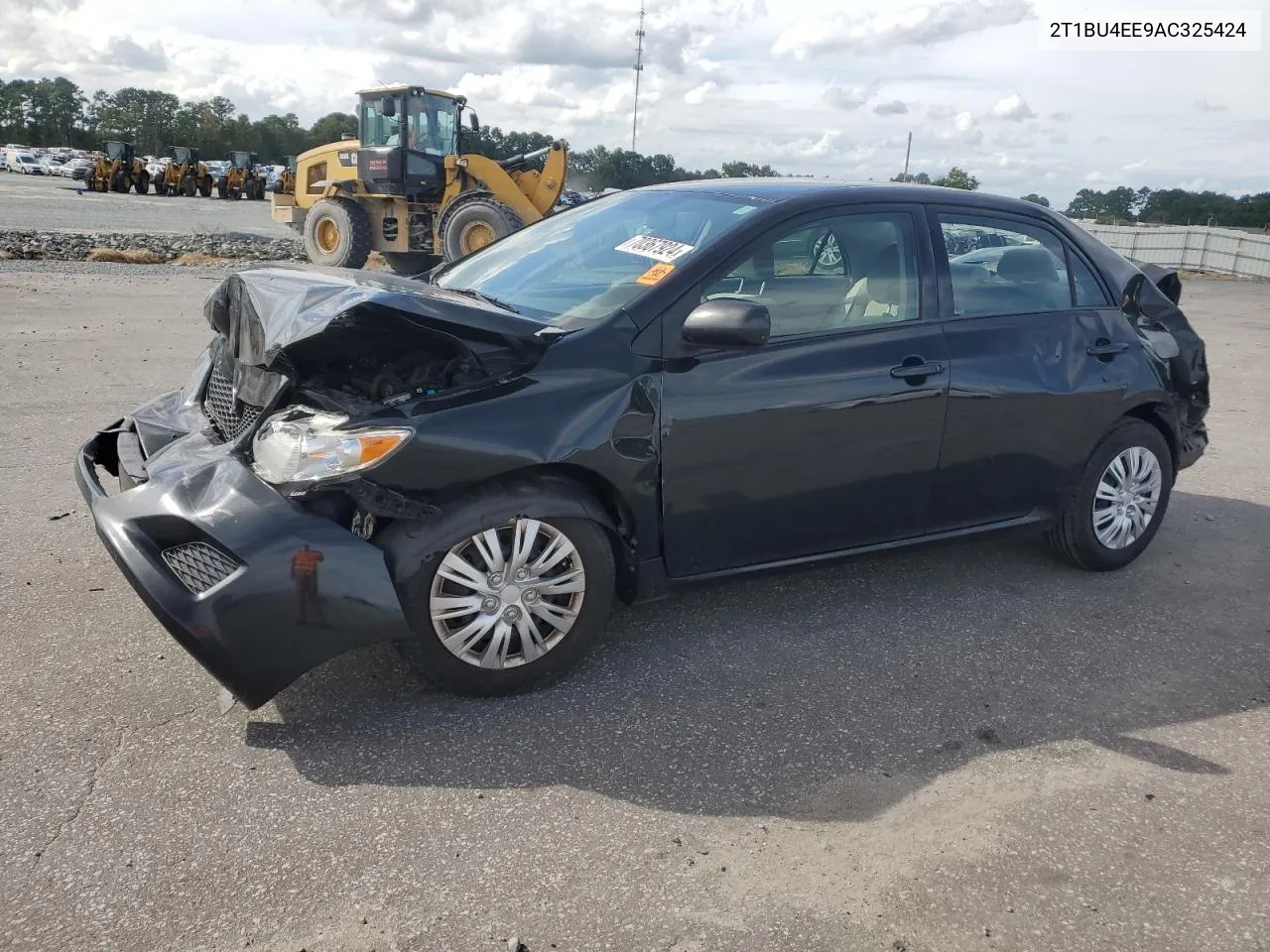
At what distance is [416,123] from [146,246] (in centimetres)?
643

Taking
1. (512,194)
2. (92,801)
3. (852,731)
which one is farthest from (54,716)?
(512,194)

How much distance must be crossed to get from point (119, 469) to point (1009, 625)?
3440 millimetres

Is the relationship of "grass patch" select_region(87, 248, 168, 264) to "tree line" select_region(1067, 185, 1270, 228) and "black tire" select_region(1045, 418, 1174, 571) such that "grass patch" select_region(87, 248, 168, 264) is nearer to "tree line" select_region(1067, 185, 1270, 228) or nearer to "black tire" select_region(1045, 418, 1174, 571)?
"black tire" select_region(1045, 418, 1174, 571)

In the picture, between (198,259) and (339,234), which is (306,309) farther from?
(198,259)

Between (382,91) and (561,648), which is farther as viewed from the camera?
(382,91)

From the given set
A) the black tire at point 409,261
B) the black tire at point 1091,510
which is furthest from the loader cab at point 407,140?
the black tire at point 1091,510

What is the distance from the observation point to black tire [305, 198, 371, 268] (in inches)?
691

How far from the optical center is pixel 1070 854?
9.11 feet

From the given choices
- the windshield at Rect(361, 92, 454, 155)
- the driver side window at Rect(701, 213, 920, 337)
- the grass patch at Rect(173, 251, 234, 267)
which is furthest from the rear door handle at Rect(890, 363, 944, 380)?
the grass patch at Rect(173, 251, 234, 267)

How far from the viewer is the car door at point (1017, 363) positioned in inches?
164

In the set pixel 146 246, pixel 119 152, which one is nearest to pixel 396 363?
pixel 146 246

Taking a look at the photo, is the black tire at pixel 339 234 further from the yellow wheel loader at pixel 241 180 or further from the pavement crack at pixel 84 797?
the yellow wheel loader at pixel 241 180

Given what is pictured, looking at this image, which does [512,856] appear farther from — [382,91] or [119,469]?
[382,91]

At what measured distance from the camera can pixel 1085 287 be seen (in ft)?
15.3
